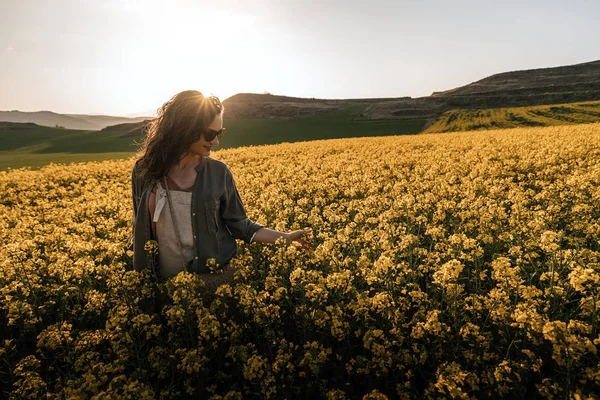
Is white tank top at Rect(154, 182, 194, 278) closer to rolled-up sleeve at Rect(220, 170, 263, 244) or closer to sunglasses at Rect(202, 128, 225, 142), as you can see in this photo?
rolled-up sleeve at Rect(220, 170, 263, 244)

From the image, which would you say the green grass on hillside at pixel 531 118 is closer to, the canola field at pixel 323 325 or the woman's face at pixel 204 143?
the canola field at pixel 323 325

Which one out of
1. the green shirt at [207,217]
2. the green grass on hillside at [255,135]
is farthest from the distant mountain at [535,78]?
the green shirt at [207,217]

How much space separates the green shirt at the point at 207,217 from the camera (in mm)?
4027

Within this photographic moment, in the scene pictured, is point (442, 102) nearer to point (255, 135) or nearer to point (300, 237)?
point (255, 135)

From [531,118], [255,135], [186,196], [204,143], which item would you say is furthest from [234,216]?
[255,135]

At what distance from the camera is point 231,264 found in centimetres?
401

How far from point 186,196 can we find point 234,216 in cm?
65

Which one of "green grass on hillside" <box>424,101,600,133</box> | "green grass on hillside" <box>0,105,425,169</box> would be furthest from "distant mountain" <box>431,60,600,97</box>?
"green grass on hillside" <box>424,101,600,133</box>

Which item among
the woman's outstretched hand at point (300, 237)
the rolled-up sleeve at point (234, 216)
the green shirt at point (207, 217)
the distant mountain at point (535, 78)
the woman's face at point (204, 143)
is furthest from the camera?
the distant mountain at point (535, 78)

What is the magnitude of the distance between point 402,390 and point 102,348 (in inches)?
117

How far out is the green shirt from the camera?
4.03 m

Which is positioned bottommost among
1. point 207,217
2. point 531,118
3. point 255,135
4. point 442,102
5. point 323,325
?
point 323,325

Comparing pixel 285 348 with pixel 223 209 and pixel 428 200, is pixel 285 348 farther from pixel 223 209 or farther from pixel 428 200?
pixel 428 200

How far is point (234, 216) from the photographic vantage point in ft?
14.2
